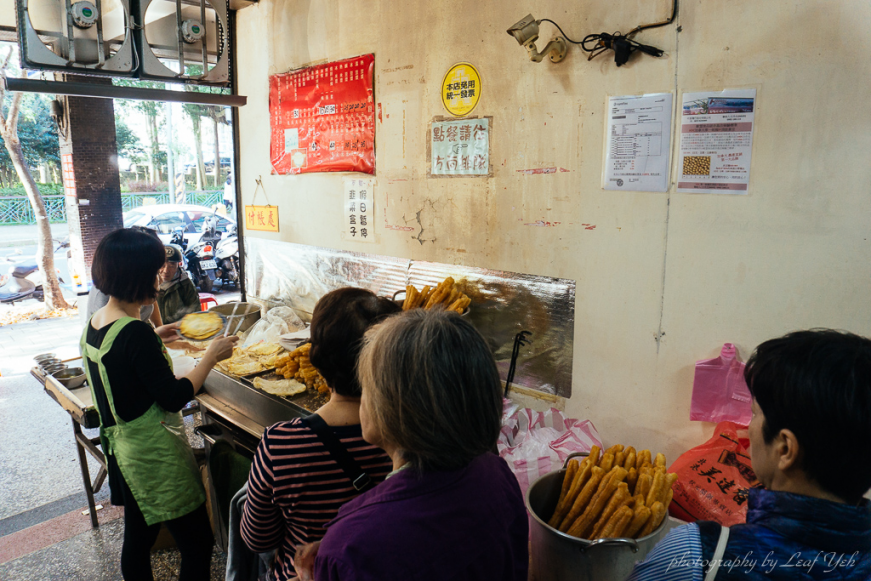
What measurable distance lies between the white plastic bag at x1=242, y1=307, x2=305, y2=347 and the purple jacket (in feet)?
8.76

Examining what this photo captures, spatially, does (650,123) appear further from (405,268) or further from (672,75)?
(405,268)

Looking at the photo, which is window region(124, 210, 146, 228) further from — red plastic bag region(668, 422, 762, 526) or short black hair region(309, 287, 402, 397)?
red plastic bag region(668, 422, 762, 526)

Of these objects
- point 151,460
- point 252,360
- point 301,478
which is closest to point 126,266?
point 151,460

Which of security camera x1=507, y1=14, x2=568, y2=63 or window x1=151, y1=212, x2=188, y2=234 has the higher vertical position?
security camera x1=507, y1=14, x2=568, y2=63

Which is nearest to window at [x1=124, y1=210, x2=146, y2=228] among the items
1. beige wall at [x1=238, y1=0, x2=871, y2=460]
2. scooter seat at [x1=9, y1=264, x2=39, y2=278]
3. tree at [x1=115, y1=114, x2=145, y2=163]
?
scooter seat at [x1=9, y1=264, x2=39, y2=278]

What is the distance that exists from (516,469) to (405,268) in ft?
5.37

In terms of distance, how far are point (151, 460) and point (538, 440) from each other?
162 cm

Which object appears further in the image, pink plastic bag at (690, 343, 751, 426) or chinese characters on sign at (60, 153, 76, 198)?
chinese characters on sign at (60, 153, 76, 198)

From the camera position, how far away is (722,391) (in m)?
2.17

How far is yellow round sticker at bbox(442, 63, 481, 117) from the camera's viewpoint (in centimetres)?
289

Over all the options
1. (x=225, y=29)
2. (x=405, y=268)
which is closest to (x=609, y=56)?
(x=405, y=268)

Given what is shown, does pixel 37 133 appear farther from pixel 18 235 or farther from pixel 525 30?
pixel 525 30

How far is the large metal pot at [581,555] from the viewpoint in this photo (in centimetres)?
138

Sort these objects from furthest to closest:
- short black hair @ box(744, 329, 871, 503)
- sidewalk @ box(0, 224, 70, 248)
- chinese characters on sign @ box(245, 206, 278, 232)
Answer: sidewalk @ box(0, 224, 70, 248) → chinese characters on sign @ box(245, 206, 278, 232) → short black hair @ box(744, 329, 871, 503)
